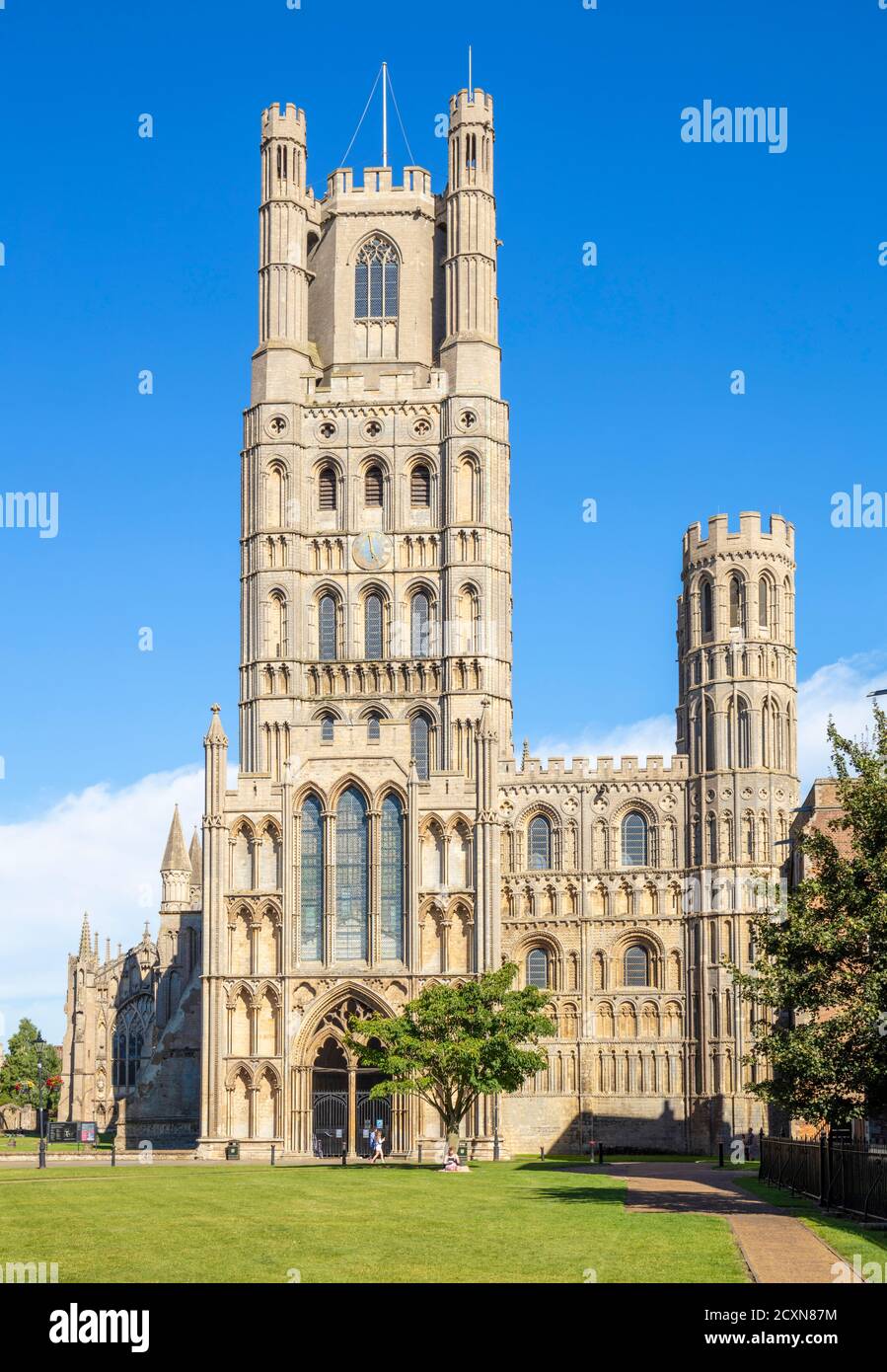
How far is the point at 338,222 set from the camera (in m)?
98.7

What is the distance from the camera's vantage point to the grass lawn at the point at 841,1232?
2992cm

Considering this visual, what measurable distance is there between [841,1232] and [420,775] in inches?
2068

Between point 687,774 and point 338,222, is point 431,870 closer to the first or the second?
point 687,774

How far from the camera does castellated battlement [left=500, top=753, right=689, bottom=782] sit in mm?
89625

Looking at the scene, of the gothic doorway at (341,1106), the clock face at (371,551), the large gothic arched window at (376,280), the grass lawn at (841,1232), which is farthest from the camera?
the large gothic arched window at (376,280)

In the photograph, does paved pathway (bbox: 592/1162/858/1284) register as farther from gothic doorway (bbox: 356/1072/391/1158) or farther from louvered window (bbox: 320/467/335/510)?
louvered window (bbox: 320/467/335/510)

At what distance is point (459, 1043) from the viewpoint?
63.6 m

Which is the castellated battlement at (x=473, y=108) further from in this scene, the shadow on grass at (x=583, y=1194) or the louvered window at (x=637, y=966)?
the shadow on grass at (x=583, y=1194)

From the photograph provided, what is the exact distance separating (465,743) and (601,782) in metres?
7.15

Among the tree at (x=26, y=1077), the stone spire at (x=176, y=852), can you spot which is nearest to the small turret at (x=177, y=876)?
the stone spire at (x=176, y=852)

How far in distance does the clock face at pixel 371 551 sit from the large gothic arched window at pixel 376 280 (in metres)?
13.3

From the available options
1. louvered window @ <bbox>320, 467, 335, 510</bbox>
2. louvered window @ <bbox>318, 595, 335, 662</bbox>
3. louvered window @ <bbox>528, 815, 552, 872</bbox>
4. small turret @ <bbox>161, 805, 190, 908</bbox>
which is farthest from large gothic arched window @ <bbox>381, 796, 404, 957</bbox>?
small turret @ <bbox>161, 805, 190, 908</bbox>
